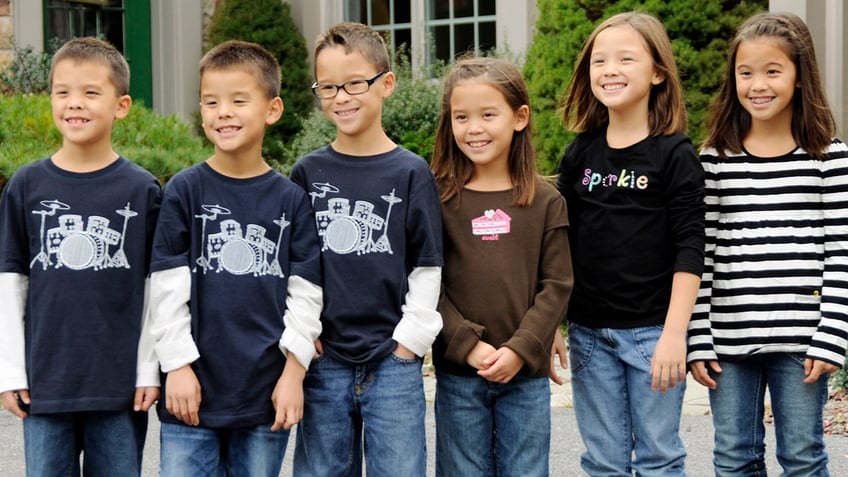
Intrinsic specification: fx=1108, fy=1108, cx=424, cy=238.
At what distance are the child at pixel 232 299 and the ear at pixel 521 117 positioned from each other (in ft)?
2.31

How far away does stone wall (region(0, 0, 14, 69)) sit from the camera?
34.6 ft

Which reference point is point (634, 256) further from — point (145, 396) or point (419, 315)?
point (145, 396)

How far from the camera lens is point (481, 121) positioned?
3232mm

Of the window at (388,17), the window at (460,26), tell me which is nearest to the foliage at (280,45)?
the window at (388,17)

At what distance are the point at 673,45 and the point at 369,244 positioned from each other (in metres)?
4.61

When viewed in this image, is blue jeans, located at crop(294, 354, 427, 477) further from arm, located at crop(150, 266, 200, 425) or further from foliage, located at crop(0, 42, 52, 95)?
foliage, located at crop(0, 42, 52, 95)

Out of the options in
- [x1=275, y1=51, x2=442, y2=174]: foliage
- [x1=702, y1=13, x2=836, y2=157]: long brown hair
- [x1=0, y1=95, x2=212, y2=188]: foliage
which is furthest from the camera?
[x1=275, y1=51, x2=442, y2=174]: foliage

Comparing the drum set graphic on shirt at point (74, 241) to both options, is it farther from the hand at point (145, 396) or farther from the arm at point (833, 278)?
the arm at point (833, 278)

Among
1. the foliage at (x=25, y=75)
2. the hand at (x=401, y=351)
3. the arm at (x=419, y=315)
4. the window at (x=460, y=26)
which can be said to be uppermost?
the window at (x=460, y=26)

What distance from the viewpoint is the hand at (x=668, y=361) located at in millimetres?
3117

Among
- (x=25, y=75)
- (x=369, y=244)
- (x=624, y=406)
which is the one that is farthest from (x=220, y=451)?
(x=25, y=75)

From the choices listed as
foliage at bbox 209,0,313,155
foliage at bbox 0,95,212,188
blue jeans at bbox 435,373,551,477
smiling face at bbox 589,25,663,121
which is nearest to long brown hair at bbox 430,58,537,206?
smiling face at bbox 589,25,663,121

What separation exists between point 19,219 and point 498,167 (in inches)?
53.4

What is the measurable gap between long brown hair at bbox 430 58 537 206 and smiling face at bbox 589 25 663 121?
0.24 m
